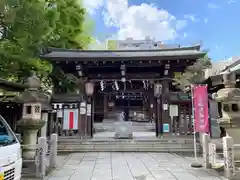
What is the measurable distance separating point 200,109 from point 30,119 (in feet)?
21.2

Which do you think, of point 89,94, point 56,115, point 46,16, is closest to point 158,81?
point 89,94

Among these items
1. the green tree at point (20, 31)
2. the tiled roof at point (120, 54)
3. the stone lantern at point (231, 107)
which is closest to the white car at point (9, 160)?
the stone lantern at point (231, 107)

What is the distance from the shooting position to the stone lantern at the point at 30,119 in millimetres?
7965

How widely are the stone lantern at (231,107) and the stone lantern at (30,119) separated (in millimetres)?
6205

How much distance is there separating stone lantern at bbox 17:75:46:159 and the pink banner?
5.90 meters

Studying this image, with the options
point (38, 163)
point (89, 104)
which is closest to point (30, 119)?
point (38, 163)

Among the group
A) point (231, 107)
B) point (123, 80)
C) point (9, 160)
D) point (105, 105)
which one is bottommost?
point (9, 160)

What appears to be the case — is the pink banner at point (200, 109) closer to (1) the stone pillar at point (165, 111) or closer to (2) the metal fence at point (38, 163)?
(1) the stone pillar at point (165, 111)

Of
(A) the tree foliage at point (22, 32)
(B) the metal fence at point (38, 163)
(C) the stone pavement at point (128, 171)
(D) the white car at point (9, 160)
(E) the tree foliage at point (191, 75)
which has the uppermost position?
(A) the tree foliage at point (22, 32)

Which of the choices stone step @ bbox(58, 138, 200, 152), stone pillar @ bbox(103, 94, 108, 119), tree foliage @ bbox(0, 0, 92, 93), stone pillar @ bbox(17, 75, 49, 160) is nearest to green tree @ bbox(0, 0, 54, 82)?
tree foliage @ bbox(0, 0, 92, 93)

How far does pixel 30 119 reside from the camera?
26.6ft

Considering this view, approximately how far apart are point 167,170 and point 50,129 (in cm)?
803

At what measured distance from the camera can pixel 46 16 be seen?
11.9 metres

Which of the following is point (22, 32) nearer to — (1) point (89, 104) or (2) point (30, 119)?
(2) point (30, 119)
